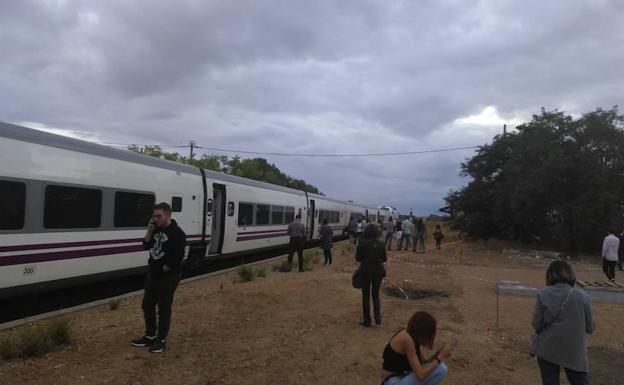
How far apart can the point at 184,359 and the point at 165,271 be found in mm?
1024

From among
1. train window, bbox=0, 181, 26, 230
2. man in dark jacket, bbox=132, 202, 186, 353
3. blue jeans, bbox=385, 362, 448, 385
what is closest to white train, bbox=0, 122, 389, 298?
train window, bbox=0, 181, 26, 230

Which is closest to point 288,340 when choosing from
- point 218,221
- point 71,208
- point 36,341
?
point 36,341

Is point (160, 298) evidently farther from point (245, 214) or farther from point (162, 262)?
point (245, 214)

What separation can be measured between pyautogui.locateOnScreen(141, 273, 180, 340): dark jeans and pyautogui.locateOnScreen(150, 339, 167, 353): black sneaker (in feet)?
0.15

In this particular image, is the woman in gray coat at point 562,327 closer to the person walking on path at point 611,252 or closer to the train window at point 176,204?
the train window at point 176,204

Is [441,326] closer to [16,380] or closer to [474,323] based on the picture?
[474,323]

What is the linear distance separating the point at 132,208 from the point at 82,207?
5.13 feet

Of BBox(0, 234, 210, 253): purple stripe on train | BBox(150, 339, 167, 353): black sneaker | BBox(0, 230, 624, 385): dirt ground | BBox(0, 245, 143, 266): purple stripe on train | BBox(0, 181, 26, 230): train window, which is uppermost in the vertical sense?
BBox(0, 181, 26, 230): train window

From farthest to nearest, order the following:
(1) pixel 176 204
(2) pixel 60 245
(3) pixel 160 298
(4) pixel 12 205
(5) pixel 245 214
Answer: (5) pixel 245 214
(1) pixel 176 204
(2) pixel 60 245
(4) pixel 12 205
(3) pixel 160 298

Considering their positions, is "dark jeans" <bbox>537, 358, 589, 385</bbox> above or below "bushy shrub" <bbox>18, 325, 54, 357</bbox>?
above

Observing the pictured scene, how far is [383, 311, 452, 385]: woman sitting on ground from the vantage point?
4012 millimetres

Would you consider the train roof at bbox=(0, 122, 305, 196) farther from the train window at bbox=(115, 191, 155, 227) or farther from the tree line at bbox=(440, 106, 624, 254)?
the tree line at bbox=(440, 106, 624, 254)

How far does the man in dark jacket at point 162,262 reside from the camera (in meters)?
6.22

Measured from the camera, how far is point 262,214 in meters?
20.6
